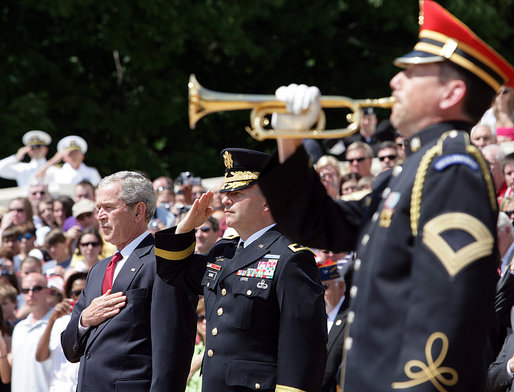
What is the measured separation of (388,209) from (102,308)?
9.12ft

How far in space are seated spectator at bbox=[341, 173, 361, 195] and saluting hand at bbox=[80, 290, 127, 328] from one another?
15.2ft

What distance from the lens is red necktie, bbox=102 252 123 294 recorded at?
5806 mm

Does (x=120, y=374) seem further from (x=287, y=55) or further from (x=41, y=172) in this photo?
(x=287, y=55)

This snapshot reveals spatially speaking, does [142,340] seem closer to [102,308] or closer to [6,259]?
[102,308]

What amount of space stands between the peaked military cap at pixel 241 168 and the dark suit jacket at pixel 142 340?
0.69 metres

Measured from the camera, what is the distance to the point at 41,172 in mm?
13977

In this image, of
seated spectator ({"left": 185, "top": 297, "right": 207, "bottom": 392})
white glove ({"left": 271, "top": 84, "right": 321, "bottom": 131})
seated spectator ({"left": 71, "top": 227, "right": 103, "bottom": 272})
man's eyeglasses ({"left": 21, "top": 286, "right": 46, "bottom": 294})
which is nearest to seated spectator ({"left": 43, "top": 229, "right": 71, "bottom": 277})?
seated spectator ({"left": 71, "top": 227, "right": 103, "bottom": 272})

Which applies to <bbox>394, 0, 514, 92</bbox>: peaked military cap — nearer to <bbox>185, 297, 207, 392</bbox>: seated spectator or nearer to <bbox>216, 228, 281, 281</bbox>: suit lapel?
<bbox>216, 228, 281, 281</bbox>: suit lapel

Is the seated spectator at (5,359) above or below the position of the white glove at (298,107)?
below

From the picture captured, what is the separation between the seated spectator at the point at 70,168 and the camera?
13688 millimetres

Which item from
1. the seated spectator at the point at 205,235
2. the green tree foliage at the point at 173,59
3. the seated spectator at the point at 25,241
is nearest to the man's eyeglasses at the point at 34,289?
the seated spectator at the point at 205,235

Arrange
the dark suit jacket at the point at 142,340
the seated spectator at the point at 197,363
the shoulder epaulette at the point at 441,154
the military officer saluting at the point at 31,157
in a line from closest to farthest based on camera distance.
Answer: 1. the shoulder epaulette at the point at 441,154
2. the dark suit jacket at the point at 142,340
3. the seated spectator at the point at 197,363
4. the military officer saluting at the point at 31,157

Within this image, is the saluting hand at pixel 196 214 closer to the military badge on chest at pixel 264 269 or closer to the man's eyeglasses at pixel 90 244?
the military badge on chest at pixel 264 269

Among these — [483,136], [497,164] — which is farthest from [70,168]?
[497,164]
